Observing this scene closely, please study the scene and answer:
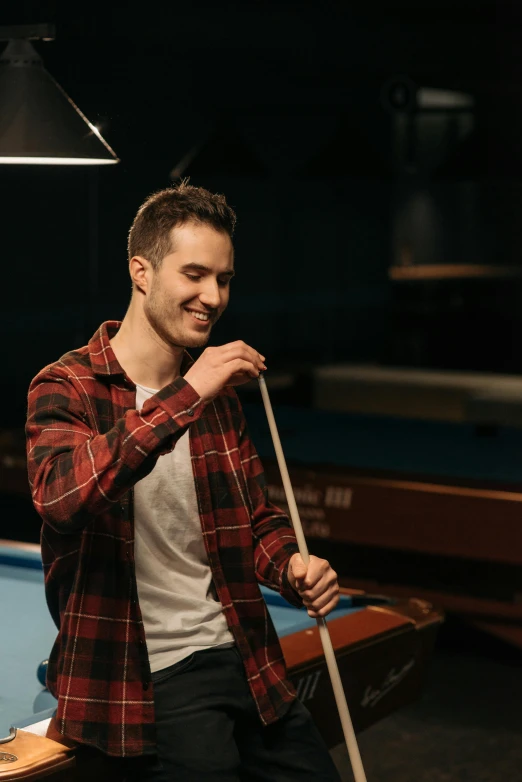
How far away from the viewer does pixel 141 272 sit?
6.01 ft

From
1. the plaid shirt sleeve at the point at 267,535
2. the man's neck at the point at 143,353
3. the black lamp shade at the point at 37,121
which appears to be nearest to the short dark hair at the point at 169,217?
the man's neck at the point at 143,353

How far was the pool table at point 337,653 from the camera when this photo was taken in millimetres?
2252

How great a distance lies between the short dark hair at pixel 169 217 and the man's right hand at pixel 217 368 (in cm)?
21

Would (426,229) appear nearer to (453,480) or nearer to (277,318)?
(277,318)

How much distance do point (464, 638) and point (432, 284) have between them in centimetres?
357

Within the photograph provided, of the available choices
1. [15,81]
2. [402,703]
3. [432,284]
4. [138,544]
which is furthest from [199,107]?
[138,544]

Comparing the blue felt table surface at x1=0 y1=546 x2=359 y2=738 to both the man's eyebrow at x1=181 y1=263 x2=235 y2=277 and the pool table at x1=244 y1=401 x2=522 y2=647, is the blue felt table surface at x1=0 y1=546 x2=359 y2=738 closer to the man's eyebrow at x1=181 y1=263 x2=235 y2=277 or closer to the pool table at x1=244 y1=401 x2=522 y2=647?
the man's eyebrow at x1=181 y1=263 x2=235 y2=277

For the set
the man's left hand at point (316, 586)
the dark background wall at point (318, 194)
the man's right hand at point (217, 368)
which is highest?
the dark background wall at point (318, 194)

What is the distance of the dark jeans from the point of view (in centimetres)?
179

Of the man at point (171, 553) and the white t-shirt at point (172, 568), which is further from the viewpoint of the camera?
the white t-shirt at point (172, 568)

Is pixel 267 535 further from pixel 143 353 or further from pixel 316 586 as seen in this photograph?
pixel 143 353

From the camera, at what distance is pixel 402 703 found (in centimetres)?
261

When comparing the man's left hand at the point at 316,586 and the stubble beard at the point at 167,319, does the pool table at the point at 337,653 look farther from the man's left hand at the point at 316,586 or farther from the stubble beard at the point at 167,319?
the stubble beard at the point at 167,319

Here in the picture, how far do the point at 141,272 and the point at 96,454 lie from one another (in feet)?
1.17
